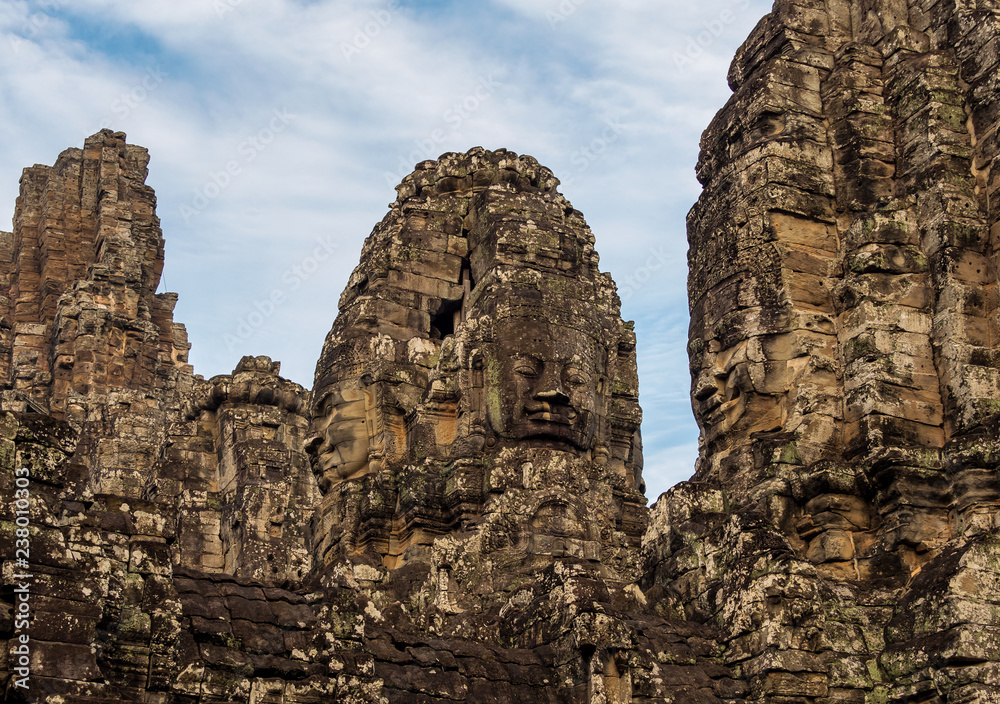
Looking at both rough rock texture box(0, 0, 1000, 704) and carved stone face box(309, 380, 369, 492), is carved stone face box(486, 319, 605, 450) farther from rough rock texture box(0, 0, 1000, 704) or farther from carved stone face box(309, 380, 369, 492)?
carved stone face box(309, 380, 369, 492)

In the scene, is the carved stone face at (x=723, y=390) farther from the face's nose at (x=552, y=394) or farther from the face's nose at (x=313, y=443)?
the face's nose at (x=313, y=443)

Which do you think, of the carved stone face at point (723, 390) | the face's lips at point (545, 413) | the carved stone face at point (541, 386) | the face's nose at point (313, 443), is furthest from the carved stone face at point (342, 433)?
the carved stone face at point (723, 390)

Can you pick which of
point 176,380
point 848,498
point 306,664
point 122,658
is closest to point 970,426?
point 848,498

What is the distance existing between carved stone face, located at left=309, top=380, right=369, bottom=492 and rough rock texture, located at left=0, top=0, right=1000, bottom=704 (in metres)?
0.05

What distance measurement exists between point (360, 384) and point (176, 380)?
18.8 m

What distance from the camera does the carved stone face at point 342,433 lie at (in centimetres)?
2467

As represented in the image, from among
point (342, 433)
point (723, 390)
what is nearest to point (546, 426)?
point (723, 390)

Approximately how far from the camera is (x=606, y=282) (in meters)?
26.7

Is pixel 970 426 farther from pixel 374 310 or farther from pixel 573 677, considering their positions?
pixel 374 310

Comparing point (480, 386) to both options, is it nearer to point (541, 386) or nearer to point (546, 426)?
point (541, 386)

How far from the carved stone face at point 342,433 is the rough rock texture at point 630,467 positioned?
48 mm

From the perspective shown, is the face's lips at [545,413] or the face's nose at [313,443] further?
the face's nose at [313,443]

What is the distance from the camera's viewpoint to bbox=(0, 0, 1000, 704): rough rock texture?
14297 millimetres

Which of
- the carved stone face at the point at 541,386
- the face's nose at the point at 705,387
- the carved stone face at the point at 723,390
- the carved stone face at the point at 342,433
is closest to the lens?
the carved stone face at the point at 723,390
